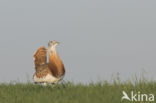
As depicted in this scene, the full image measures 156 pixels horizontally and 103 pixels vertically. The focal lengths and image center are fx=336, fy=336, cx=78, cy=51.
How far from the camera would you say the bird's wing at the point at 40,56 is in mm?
10945

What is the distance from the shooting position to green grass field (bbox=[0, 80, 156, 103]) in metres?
8.70

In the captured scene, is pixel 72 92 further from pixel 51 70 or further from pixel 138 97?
pixel 138 97

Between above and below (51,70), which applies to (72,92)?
below

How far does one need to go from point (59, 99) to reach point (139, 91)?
2655mm

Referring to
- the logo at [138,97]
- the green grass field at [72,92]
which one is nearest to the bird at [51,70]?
the green grass field at [72,92]

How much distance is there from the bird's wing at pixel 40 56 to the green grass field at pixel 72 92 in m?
0.76

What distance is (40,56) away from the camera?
431 inches

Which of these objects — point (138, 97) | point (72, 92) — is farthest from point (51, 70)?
point (138, 97)

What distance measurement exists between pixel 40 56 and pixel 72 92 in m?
1.89

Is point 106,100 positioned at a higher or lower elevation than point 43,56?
lower

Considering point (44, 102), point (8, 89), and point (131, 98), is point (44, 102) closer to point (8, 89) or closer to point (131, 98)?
point (131, 98)

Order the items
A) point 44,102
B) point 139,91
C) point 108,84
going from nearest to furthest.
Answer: point 44,102, point 139,91, point 108,84

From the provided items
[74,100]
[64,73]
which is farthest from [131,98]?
[64,73]

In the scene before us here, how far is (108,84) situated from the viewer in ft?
35.8
